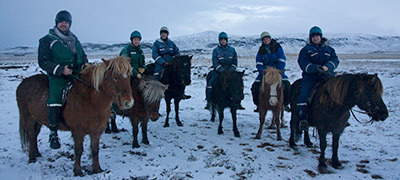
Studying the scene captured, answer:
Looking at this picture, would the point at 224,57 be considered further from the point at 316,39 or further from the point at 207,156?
the point at 207,156

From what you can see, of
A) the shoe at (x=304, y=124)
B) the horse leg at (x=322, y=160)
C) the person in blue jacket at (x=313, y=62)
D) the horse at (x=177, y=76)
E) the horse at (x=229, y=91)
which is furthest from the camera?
the horse at (x=177, y=76)

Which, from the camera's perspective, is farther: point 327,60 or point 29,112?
point 327,60

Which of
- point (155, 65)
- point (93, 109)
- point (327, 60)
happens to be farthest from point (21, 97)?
point (327, 60)

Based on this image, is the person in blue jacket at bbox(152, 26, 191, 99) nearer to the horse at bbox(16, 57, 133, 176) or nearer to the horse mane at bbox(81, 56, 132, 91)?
the horse at bbox(16, 57, 133, 176)

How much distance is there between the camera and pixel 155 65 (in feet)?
24.9

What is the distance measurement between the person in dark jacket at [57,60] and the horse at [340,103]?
4650 millimetres

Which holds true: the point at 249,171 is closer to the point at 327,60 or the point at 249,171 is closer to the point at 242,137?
the point at 242,137

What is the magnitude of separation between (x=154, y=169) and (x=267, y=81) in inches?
137

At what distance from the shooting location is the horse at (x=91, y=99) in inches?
143

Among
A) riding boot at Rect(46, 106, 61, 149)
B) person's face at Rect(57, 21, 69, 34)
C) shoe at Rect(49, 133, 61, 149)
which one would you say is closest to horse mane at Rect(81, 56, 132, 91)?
riding boot at Rect(46, 106, 61, 149)

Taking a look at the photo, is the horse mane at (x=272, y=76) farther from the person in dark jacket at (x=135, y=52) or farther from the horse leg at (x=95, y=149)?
the horse leg at (x=95, y=149)

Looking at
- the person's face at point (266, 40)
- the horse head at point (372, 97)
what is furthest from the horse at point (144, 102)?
the horse head at point (372, 97)

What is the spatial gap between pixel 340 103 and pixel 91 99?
4.39 m

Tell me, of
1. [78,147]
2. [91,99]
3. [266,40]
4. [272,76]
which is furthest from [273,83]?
[78,147]
